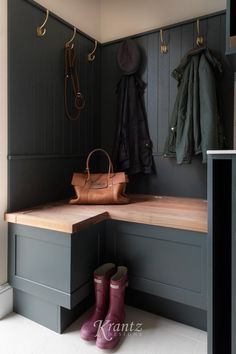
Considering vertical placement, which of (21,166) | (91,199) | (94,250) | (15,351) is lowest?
(15,351)

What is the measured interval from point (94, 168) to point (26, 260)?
0.99m

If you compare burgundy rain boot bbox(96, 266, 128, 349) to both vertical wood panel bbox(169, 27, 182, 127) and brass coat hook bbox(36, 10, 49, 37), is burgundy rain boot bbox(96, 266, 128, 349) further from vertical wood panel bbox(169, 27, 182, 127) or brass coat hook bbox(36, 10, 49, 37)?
brass coat hook bbox(36, 10, 49, 37)

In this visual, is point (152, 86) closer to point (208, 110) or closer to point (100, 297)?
point (208, 110)

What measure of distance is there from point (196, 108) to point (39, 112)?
101cm

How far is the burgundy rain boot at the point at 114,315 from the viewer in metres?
1.32

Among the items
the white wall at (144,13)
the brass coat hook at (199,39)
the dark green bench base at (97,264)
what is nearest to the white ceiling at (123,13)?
the white wall at (144,13)

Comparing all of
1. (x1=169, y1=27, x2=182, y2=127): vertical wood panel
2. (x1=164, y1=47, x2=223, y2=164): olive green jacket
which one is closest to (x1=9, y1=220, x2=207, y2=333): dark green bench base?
(x1=164, y1=47, x2=223, y2=164): olive green jacket

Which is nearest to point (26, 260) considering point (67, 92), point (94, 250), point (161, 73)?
point (94, 250)

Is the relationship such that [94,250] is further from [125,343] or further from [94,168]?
[94,168]

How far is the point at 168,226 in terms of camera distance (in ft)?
4.50

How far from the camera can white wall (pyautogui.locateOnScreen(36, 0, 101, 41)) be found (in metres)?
1.85

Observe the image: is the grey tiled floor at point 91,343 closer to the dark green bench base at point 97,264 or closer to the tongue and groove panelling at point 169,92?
the dark green bench base at point 97,264

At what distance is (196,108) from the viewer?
5.58 ft

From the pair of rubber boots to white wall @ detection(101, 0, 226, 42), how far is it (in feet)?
5.88
